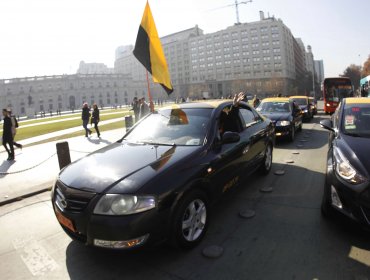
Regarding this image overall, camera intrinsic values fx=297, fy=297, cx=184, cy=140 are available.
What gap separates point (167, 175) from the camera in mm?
3135

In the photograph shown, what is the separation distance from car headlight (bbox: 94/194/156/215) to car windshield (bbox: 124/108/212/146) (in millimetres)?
1297

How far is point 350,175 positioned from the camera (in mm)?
3266

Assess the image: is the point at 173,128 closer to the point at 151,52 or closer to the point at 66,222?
the point at 66,222

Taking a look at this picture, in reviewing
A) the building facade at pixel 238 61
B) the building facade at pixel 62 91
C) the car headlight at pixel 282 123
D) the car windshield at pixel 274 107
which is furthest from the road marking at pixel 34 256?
the building facade at pixel 62 91

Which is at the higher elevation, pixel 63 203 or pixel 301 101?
pixel 301 101

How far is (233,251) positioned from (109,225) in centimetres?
144

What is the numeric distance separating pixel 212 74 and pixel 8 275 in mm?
126574

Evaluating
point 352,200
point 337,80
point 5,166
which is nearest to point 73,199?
point 352,200

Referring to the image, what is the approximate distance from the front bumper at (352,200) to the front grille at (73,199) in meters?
2.66

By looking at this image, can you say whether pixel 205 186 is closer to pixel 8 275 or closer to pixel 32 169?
Answer: pixel 8 275

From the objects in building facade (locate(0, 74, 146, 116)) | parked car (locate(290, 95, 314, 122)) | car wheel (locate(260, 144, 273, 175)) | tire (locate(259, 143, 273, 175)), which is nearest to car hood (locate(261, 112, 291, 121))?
tire (locate(259, 143, 273, 175))

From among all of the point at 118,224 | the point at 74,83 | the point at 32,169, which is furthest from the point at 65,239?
the point at 74,83

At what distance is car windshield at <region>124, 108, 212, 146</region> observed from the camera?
4117 mm

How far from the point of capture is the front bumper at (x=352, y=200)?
3.05 m
